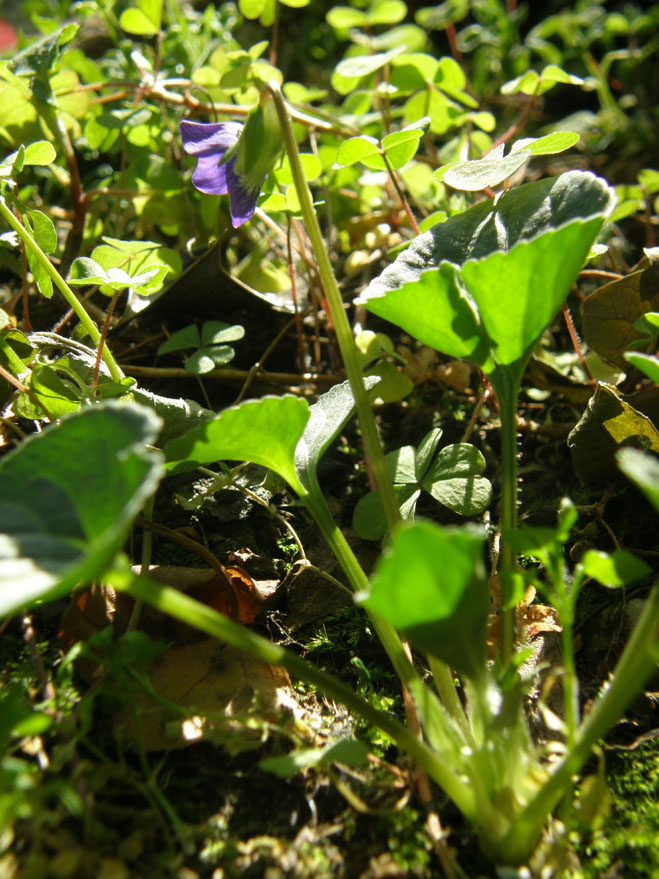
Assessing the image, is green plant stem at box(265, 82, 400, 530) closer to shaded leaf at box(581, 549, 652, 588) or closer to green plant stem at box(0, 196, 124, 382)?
shaded leaf at box(581, 549, 652, 588)

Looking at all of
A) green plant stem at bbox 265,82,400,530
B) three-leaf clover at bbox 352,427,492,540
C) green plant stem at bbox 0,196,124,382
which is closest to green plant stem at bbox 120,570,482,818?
green plant stem at bbox 265,82,400,530

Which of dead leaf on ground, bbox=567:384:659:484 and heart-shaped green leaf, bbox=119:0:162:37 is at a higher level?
heart-shaped green leaf, bbox=119:0:162:37

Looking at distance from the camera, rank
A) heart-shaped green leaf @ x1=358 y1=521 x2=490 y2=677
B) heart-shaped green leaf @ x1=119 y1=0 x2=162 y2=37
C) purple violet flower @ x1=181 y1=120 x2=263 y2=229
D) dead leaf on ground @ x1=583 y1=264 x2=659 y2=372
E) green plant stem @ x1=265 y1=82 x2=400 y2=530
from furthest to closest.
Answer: heart-shaped green leaf @ x1=119 y1=0 x2=162 y2=37 → dead leaf on ground @ x1=583 y1=264 x2=659 y2=372 → purple violet flower @ x1=181 y1=120 x2=263 y2=229 → green plant stem @ x1=265 y1=82 x2=400 y2=530 → heart-shaped green leaf @ x1=358 y1=521 x2=490 y2=677

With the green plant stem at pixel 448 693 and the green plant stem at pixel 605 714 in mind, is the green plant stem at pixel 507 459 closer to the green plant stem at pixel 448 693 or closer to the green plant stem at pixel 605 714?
the green plant stem at pixel 448 693

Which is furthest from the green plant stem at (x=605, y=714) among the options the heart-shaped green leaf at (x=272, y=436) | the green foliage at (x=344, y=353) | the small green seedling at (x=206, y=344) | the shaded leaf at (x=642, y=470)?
the small green seedling at (x=206, y=344)

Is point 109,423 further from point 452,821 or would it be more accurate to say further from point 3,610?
point 452,821

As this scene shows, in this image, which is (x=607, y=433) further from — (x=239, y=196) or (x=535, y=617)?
(x=239, y=196)
